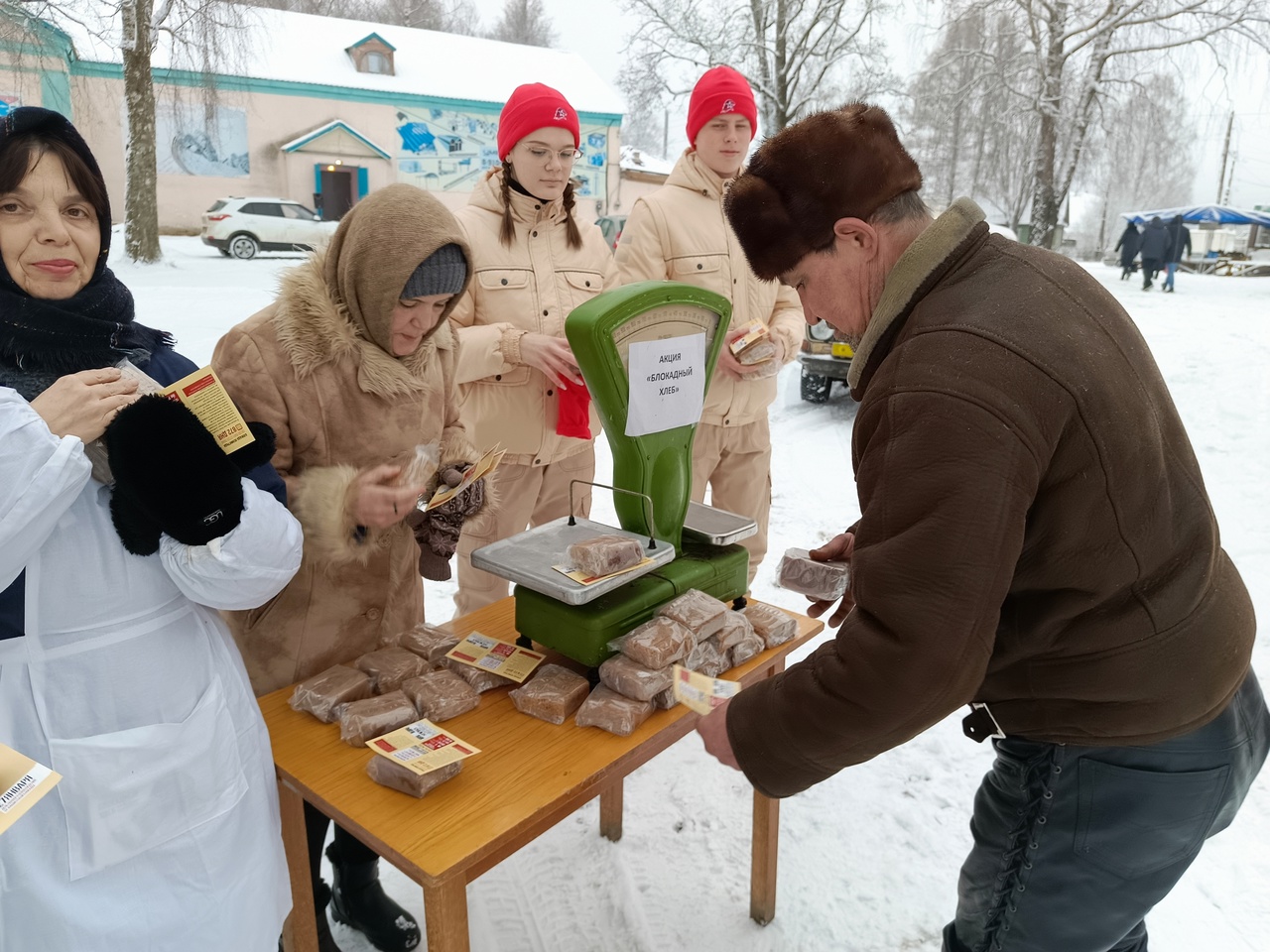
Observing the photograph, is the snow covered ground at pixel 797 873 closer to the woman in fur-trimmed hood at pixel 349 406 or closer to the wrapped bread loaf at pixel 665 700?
the woman in fur-trimmed hood at pixel 349 406

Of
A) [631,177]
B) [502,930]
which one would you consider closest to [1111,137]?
[631,177]

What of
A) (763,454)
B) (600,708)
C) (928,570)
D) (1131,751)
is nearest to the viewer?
(928,570)

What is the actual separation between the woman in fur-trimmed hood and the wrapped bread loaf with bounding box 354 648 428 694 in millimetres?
167

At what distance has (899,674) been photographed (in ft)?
3.64

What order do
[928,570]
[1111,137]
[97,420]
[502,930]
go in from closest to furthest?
[928,570] < [97,420] < [502,930] < [1111,137]

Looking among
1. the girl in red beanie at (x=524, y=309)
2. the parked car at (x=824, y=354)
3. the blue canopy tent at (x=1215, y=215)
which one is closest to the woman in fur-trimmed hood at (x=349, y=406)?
the girl in red beanie at (x=524, y=309)

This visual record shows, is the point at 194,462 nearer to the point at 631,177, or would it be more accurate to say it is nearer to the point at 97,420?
the point at 97,420

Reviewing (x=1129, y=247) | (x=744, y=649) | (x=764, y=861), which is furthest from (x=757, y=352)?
(x=1129, y=247)

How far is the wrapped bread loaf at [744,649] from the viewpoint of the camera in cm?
183

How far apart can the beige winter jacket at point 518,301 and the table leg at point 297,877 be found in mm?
1464

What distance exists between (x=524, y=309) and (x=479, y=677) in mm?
1497

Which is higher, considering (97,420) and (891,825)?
(97,420)

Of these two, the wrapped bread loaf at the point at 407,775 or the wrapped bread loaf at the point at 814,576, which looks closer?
the wrapped bread loaf at the point at 407,775

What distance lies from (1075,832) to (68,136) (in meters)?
1.94
